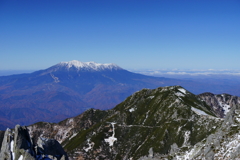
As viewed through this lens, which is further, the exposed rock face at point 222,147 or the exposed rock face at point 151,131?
the exposed rock face at point 151,131

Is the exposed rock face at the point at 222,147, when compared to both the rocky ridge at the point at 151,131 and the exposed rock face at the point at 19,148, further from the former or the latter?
the rocky ridge at the point at 151,131

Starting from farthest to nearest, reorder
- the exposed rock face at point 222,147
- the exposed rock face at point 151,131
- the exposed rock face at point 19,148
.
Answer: the exposed rock face at point 151,131
the exposed rock face at point 222,147
the exposed rock face at point 19,148

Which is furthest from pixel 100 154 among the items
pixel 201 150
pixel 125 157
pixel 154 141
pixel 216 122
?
pixel 201 150

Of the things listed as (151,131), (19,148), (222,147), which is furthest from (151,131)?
(19,148)

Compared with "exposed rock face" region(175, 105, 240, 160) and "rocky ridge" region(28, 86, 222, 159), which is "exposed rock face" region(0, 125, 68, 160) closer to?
"exposed rock face" region(175, 105, 240, 160)

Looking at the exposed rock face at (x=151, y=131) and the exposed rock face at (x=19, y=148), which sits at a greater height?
the exposed rock face at (x=19, y=148)

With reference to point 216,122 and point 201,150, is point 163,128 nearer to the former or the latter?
point 216,122

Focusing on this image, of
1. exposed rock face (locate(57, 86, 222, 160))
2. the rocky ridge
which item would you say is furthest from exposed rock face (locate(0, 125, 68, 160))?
exposed rock face (locate(57, 86, 222, 160))

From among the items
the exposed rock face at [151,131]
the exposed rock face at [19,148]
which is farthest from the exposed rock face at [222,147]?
the exposed rock face at [151,131]

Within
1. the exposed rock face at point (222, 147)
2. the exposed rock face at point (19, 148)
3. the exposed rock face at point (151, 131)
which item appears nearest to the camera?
the exposed rock face at point (19, 148)

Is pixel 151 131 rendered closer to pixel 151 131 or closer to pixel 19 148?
pixel 151 131

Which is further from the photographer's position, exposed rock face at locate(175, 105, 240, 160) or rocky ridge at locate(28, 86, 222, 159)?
rocky ridge at locate(28, 86, 222, 159)
